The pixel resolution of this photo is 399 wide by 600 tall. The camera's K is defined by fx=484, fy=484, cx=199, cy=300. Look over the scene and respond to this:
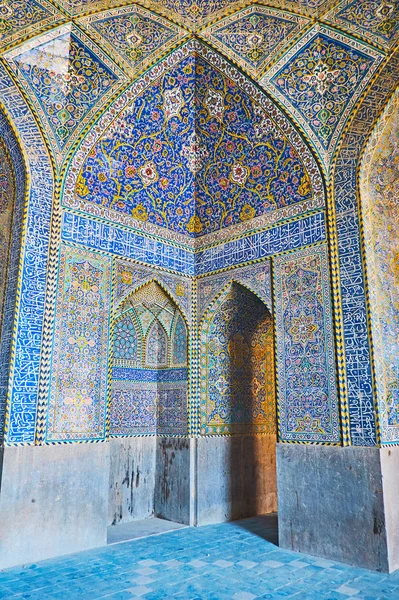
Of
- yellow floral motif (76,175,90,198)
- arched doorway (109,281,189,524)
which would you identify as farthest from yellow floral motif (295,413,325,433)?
yellow floral motif (76,175,90,198)

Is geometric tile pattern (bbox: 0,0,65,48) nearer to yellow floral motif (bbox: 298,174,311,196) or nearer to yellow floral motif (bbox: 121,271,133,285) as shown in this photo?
yellow floral motif (bbox: 121,271,133,285)

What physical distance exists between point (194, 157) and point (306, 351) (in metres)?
3.00

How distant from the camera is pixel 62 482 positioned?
4770mm

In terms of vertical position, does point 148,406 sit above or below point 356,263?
below

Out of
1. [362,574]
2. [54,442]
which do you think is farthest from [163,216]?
[362,574]

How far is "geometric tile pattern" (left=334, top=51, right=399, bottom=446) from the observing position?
15.0ft

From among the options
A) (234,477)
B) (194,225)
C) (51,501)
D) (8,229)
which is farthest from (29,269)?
(234,477)

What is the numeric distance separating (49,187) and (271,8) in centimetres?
296

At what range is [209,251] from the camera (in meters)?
6.62

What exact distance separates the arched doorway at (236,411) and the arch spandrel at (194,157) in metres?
1.18

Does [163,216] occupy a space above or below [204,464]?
above

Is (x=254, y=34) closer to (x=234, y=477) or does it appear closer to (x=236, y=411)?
(x=236, y=411)

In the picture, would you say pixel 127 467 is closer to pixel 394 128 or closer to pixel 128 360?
pixel 128 360

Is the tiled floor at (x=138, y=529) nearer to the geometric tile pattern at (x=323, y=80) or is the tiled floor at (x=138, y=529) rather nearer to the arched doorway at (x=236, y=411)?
the arched doorway at (x=236, y=411)
